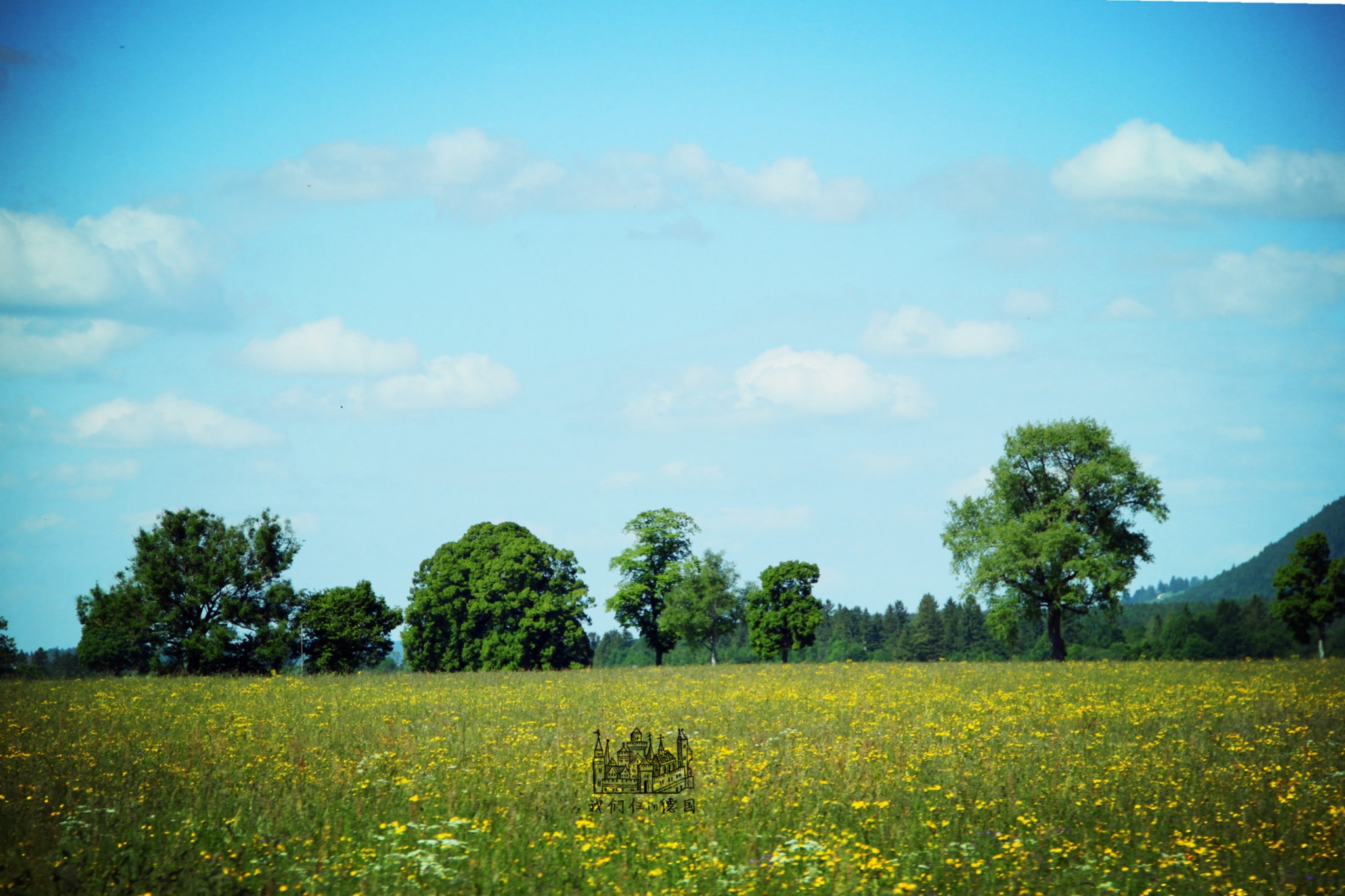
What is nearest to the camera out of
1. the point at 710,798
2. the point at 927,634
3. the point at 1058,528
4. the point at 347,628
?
the point at 710,798

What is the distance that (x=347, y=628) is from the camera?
5100 centimetres

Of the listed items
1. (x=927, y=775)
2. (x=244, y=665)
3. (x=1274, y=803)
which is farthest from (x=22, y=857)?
(x=244, y=665)

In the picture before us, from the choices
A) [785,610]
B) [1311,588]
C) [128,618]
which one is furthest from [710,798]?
[1311,588]

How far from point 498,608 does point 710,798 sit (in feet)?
147

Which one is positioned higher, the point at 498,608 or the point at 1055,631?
the point at 498,608

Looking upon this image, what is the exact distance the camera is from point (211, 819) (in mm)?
10922

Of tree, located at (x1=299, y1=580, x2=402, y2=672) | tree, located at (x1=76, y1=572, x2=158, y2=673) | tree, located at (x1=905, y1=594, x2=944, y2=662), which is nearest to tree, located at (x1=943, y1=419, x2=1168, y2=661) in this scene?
tree, located at (x1=299, y1=580, x2=402, y2=672)

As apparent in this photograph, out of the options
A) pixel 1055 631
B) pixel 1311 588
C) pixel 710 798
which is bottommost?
pixel 1055 631

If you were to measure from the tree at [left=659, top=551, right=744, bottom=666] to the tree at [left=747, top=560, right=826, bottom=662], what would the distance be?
2.58m

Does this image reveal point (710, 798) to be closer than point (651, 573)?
Yes

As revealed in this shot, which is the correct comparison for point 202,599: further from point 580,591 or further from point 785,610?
point 785,610

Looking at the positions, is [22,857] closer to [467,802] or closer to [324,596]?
[467,802]

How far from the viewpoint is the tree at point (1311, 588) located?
5725cm

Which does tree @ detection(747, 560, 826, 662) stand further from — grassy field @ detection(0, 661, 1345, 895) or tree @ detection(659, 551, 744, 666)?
grassy field @ detection(0, 661, 1345, 895)
